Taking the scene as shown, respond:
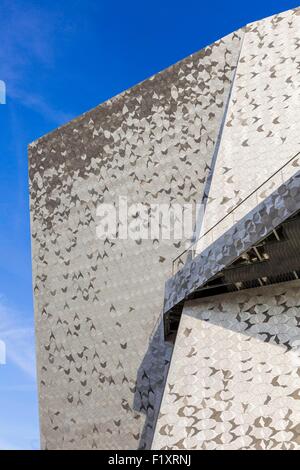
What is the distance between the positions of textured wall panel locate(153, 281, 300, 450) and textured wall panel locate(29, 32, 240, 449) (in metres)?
4.99

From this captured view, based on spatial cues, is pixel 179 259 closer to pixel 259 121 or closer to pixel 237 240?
pixel 259 121

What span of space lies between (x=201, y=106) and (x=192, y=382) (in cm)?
1001

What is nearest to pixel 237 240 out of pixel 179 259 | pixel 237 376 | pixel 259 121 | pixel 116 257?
pixel 237 376

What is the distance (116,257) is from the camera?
63.9 feet

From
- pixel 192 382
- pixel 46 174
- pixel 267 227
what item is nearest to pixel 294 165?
pixel 267 227

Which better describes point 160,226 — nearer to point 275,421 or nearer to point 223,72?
point 223,72

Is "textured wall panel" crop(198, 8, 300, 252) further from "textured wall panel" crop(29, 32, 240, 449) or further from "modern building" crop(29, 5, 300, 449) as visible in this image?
"textured wall panel" crop(29, 32, 240, 449)

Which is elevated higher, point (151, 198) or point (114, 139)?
point (114, 139)

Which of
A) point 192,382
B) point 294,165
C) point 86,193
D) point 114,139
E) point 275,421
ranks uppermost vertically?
point 114,139

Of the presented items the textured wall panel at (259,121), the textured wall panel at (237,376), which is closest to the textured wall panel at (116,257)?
the textured wall panel at (259,121)

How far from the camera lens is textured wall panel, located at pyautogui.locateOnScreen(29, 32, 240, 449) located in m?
18.0

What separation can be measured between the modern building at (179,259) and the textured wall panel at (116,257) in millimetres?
47

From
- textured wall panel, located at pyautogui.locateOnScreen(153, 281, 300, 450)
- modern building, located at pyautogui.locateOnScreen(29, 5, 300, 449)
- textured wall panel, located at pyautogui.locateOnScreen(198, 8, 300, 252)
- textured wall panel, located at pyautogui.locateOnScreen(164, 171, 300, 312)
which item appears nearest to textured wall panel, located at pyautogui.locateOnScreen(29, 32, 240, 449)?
modern building, located at pyautogui.locateOnScreen(29, 5, 300, 449)

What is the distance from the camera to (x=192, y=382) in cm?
1198
